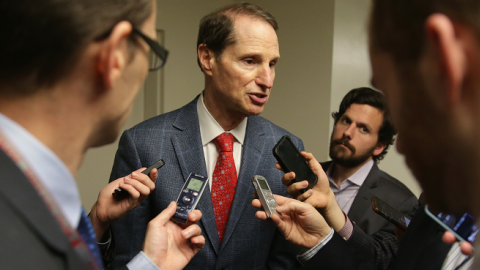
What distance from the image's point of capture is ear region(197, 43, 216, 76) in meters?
1.79

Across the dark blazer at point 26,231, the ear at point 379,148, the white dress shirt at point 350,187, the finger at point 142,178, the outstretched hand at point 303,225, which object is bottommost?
the white dress shirt at point 350,187

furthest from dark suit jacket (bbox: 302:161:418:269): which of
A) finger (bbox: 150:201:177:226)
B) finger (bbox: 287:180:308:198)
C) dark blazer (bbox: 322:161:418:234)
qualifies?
finger (bbox: 150:201:177:226)

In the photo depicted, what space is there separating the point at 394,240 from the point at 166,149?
4.33 ft

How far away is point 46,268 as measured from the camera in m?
0.54

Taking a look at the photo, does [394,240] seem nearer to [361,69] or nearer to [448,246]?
[448,246]

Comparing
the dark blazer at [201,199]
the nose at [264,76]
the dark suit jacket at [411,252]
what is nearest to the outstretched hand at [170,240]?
the dark blazer at [201,199]

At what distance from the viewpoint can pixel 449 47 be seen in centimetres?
53

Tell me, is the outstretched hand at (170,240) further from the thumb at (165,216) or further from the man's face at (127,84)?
the man's face at (127,84)

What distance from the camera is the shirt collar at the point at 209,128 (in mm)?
1696

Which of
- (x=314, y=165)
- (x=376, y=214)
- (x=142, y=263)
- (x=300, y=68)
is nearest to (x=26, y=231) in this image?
(x=142, y=263)

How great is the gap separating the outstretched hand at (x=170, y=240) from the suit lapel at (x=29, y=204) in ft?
2.11

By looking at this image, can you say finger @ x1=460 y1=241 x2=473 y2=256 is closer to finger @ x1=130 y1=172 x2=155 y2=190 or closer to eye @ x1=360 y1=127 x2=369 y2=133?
finger @ x1=130 y1=172 x2=155 y2=190

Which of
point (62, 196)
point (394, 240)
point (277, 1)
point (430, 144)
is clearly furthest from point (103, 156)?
point (430, 144)

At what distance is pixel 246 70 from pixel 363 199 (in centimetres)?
128
